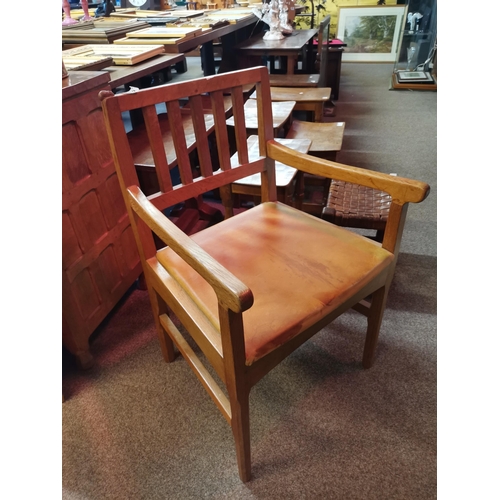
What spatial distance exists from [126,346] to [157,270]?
54 cm

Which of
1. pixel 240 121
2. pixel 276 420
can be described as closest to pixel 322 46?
pixel 240 121

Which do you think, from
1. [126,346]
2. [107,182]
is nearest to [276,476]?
[126,346]

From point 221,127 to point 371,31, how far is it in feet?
17.6

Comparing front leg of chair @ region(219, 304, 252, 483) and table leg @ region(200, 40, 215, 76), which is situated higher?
table leg @ region(200, 40, 215, 76)

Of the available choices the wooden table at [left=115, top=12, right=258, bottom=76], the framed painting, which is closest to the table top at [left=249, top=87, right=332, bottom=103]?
the wooden table at [left=115, top=12, right=258, bottom=76]

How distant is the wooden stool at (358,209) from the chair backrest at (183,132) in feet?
1.11

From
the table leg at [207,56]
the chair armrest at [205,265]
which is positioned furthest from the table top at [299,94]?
the chair armrest at [205,265]

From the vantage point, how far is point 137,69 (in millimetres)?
1450

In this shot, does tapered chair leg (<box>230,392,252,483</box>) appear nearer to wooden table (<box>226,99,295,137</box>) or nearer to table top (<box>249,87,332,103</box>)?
wooden table (<box>226,99,295,137</box>)

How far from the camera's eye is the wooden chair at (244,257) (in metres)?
0.78

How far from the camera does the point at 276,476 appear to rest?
1.01m

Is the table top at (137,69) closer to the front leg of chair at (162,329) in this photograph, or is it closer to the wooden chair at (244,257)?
the wooden chair at (244,257)

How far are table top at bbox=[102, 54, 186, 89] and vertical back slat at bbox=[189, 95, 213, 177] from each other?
44 centimetres

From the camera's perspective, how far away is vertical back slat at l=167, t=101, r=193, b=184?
95 centimetres
